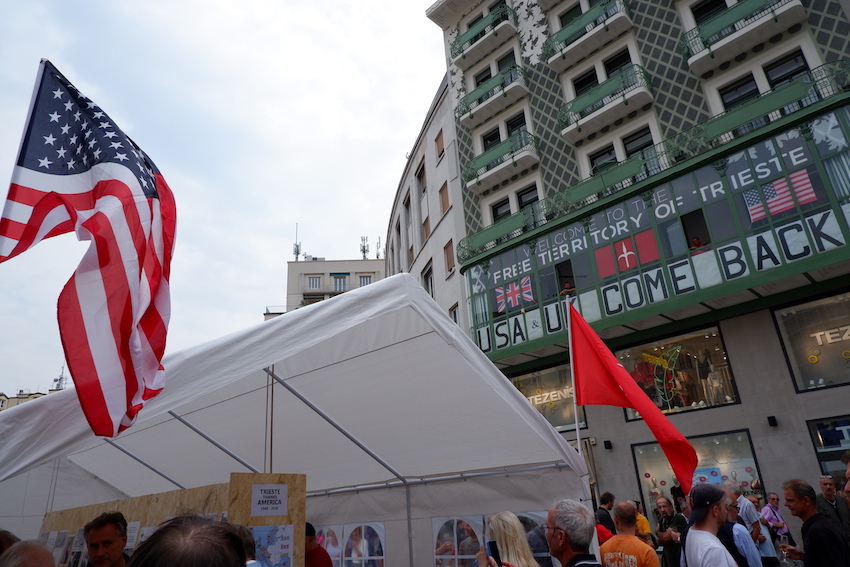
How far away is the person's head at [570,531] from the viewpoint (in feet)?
10.6

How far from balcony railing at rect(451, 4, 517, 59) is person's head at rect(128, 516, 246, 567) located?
26.1 m

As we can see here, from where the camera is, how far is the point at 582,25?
20.8 m

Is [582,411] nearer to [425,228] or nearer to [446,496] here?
[446,496]

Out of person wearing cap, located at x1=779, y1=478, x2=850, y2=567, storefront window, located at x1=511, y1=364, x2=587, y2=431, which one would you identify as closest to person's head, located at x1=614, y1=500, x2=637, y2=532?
person wearing cap, located at x1=779, y1=478, x2=850, y2=567

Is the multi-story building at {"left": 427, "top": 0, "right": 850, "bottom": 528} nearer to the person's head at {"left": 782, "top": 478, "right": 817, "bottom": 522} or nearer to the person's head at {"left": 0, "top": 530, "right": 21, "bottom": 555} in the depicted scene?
the person's head at {"left": 782, "top": 478, "right": 817, "bottom": 522}

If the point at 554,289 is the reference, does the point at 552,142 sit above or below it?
above

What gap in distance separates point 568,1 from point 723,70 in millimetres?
7795

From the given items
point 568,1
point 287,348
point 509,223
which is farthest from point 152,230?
point 568,1

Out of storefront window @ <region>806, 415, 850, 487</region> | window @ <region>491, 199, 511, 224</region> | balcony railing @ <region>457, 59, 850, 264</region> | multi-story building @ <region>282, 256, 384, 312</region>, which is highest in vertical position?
multi-story building @ <region>282, 256, 384, 312</region>

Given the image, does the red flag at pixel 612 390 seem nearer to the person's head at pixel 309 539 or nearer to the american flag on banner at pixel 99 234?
the person's head at pixel 309 539

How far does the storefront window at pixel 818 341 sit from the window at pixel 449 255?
1317cm

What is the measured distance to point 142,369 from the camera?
130 inches

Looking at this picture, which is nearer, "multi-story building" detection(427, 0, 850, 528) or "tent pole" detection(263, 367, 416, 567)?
"tent pole" detection(263, 367, 416, 567)

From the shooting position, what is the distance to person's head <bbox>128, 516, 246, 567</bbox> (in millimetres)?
1073
